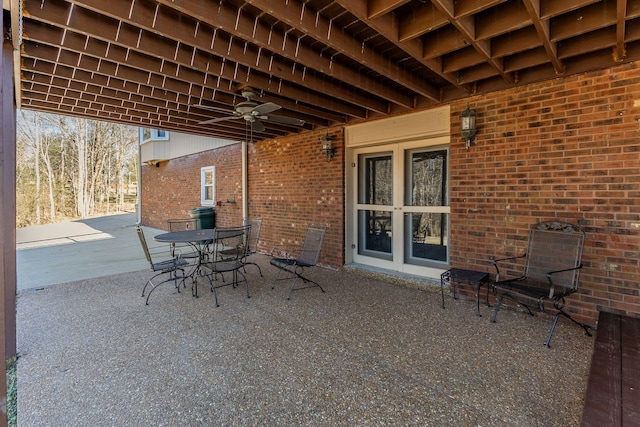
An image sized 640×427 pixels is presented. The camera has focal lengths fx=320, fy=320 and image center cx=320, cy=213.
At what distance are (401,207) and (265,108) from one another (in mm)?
→ 2572

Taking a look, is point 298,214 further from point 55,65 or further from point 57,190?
point 57,190

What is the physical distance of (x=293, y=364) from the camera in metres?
2.62

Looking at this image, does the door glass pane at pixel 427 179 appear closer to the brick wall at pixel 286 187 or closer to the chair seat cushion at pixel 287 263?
the brick wall at pixel 286 187

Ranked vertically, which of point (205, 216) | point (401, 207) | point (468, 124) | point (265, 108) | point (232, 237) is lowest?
point (232, 237)

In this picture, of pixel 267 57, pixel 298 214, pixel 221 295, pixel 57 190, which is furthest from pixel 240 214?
pixel 57 190

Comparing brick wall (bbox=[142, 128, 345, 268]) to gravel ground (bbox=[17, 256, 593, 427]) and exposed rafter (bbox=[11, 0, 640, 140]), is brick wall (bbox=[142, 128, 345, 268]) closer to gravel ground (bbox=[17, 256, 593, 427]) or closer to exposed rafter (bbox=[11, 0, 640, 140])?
exposed rafter (bbox=[11, 0, 640, 140])

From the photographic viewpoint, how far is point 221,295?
14.3 feet

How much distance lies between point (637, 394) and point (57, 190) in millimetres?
23444

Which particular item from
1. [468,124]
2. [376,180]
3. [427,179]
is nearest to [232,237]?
[376,180]

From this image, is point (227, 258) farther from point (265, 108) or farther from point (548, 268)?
point (548, 268)

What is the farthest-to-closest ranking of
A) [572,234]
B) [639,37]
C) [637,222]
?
[572,234]
[637,222]
[639,37]

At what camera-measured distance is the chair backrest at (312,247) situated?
4.61 meters

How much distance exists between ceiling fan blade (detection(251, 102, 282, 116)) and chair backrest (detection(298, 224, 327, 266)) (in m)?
1.85

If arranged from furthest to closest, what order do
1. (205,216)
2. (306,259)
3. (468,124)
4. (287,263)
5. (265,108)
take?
(205,216) → (306,259) → (287,263) → (468,124) → (265,108)
